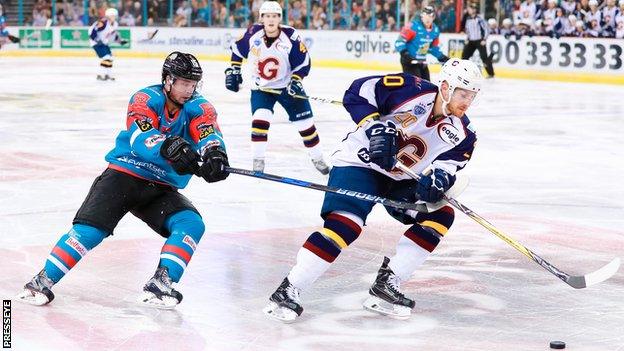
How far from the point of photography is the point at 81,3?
24859 mm

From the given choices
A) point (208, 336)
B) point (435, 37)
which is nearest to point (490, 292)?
point (208, 336)

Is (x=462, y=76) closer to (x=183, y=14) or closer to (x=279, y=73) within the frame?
(x=279, y=73)

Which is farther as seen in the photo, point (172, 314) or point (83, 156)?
point (83, 156)

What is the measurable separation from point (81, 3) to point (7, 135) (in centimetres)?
1584

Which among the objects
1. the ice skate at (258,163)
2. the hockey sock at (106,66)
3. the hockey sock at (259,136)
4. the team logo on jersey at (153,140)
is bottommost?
the hockey sock at (106,66)

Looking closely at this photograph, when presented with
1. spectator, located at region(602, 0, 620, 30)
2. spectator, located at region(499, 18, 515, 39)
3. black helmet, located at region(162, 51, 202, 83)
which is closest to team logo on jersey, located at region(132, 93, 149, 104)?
black helmet, located at region(162, 51, 202, 83)

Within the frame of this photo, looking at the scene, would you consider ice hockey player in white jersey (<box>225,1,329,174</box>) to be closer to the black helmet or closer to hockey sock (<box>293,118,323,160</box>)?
hockey sock (<box>293,118,323,160</box>)

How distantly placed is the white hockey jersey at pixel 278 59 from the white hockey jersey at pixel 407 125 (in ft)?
12.5

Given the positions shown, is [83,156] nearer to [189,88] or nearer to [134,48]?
[189,88]

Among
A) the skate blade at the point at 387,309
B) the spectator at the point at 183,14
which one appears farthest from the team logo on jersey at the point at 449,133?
the spectator at the point at 183,14

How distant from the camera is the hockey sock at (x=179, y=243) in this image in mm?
4055

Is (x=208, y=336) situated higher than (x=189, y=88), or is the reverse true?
(x=189, y=88)

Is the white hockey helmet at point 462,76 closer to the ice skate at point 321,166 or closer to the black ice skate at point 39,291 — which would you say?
the black ice skate at point 39,291

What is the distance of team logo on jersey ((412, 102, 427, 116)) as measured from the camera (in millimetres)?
4016
